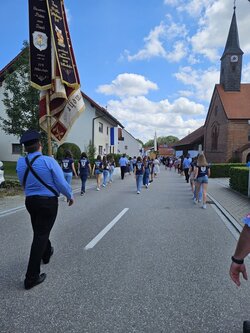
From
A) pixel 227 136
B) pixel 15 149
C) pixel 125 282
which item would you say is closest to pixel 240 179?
pixel 125 282

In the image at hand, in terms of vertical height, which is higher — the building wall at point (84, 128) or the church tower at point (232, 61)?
the church tower at point (232, 61)

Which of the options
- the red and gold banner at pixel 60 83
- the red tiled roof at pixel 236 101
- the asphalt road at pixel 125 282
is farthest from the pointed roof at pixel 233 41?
the asphalt road at pixel 125 282

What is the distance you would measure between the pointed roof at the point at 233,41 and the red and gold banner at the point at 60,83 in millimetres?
39571

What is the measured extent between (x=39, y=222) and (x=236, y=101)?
136 ft

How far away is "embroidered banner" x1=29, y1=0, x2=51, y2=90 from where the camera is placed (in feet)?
24.0

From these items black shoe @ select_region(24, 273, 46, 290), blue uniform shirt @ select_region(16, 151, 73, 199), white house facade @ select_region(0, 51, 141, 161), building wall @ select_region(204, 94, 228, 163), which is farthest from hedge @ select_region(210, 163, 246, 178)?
black shoe @ select_region(24, 273, 46, 290)

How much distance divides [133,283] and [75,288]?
0.73 meters

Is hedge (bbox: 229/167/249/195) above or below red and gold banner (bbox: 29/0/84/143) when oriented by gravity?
below

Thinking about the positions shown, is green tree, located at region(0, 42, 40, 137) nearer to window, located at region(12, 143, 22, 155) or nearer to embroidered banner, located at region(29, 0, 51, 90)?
embroidered banner, located at region(29, 0, 51, 90)

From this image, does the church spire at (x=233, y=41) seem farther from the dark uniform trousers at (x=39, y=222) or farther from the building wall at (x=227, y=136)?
the dark uniform trousers at (x=39, y=222)

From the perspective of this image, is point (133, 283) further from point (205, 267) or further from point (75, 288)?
point (205, 267)

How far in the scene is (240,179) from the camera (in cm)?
1199

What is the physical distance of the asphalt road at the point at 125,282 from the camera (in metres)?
2.58

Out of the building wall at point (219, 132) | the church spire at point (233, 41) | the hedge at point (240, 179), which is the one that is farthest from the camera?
the church spire at point (233, 41)
